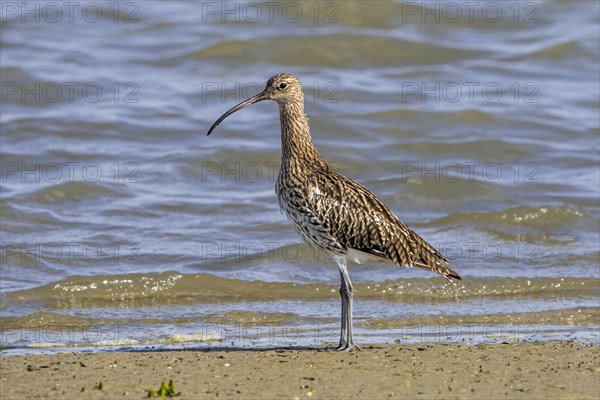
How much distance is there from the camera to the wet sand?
6.96 m

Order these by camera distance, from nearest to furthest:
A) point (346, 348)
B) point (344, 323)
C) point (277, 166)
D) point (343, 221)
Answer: point (346, 348)
point (343, 221)
point (344, 323)
point (277, 166)

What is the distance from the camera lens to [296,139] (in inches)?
351

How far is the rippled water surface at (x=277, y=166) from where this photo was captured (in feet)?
33.3

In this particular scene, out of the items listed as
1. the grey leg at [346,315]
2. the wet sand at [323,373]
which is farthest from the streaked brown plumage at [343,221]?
the wet sand at [323,373]

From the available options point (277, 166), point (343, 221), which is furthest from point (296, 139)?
point (277, 166)

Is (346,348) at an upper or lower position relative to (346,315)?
lower

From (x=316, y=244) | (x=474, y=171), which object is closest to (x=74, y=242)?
Result: (x=316, y=244)

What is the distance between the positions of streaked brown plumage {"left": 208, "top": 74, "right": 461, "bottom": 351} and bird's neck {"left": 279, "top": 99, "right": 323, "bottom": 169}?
0.01 m

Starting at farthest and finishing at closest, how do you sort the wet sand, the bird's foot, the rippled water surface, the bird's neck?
1. the rippled water surface
2. the bird's neck
3. the bird's foot
4. the wet sand

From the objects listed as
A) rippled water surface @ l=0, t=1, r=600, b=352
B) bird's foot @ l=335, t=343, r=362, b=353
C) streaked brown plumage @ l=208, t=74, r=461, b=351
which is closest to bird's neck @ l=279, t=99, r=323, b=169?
streaked brown plumage @ l=208, t=74, r=461, b=351

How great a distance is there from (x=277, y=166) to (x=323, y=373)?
7830 mm

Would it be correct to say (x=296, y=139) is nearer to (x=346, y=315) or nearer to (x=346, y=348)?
(x=346, y=315)

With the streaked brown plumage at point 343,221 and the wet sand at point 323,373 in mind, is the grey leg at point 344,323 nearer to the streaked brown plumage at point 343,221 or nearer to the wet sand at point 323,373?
the streaked brown plumage at point 343,221

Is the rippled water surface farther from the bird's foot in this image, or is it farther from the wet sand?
the wet sand
